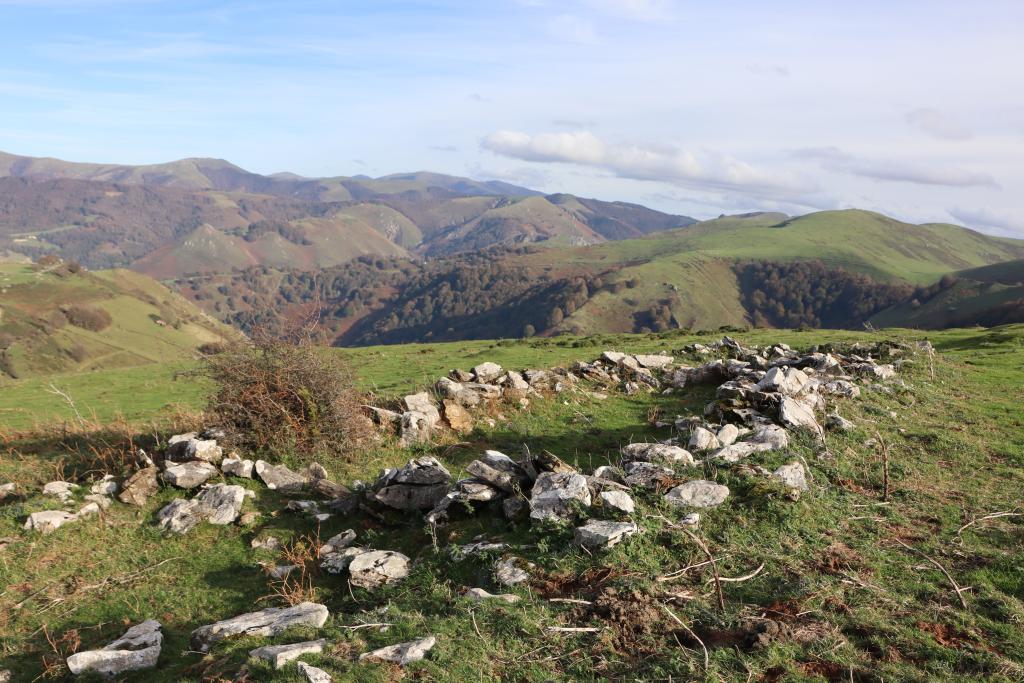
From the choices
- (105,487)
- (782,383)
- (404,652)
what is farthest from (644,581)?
(105,487)

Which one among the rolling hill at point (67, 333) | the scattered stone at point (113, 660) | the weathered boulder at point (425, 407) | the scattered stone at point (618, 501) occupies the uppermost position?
the scattered stone at point (618, 501)

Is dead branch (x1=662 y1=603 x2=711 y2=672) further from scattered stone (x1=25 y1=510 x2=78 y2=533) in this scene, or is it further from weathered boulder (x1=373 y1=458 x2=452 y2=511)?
scattered stone (x1=25 y1=510 x2=78 y2=533)

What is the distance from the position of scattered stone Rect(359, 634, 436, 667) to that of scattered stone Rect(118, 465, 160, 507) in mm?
8822

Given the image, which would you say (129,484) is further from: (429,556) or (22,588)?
(429,556)

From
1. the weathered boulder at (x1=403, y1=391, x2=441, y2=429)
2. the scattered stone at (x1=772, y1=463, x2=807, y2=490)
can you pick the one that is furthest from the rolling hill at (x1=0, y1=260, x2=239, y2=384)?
the scattered stone at (x1=772, y1=463, x2=807, y2=490)

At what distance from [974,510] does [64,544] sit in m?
17.6

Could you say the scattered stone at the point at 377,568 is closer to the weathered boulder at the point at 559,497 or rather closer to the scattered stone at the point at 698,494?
the weathered boulder at the point at 559,497

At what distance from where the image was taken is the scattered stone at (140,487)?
41.5 feet

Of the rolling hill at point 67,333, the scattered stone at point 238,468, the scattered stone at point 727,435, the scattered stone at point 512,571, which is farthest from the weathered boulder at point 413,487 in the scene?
the rolling hill at point 67,333

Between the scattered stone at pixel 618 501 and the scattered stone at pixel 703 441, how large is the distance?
11.4 feet

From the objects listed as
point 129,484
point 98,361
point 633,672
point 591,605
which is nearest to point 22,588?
point 129,484

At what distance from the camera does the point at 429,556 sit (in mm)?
10023

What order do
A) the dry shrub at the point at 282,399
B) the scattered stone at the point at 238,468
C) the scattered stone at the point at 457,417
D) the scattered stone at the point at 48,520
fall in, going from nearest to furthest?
the scattered stone at the point at 48,520, the scattered stone at the point at 238,468, the dry shrub at the point at 282,399, the scattered stone at the point at 457,417

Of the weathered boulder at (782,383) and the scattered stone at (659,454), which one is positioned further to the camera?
the weathered boulder at (782,383)
